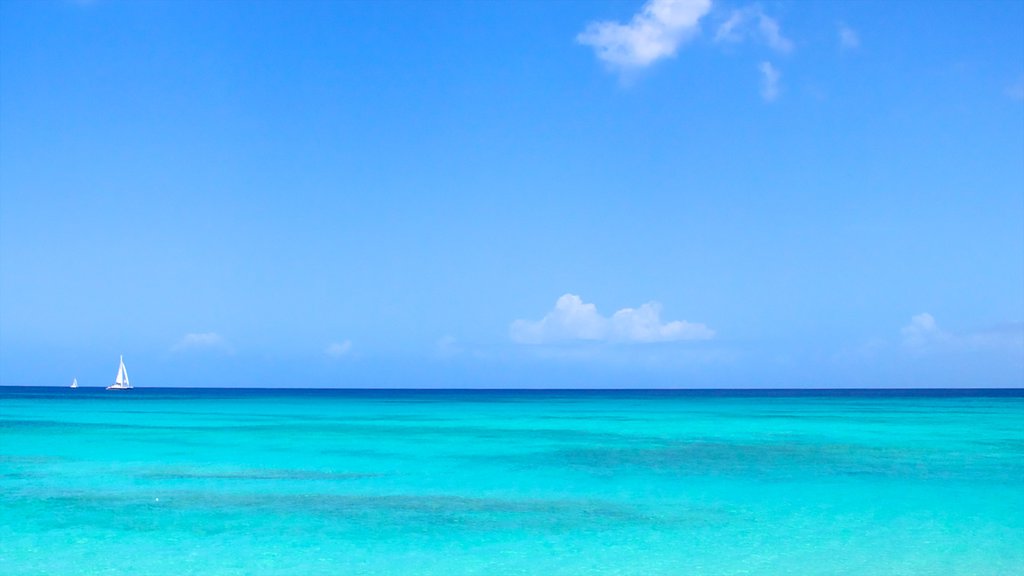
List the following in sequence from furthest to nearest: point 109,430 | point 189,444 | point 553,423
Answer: point 553,423
point 109,430
point 189,444

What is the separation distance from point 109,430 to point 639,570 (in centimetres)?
3012

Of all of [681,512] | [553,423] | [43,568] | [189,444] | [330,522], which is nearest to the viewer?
[43,568]

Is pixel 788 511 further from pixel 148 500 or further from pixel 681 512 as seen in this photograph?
pixel 148 500

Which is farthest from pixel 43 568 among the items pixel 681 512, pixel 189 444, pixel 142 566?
pixel 189 444

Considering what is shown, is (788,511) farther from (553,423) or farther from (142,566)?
(553,423)

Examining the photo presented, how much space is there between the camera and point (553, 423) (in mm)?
43906

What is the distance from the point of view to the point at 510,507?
52.4 feet

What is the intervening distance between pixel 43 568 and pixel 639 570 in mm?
7255

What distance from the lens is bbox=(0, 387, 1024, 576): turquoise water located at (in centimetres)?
1209

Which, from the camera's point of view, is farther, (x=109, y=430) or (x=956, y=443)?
(x=109, y=430)

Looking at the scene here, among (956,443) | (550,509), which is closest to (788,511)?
(550,509)

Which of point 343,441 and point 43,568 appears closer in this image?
point 43,568

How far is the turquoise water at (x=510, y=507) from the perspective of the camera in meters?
12.1

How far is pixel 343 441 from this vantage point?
30.7m
